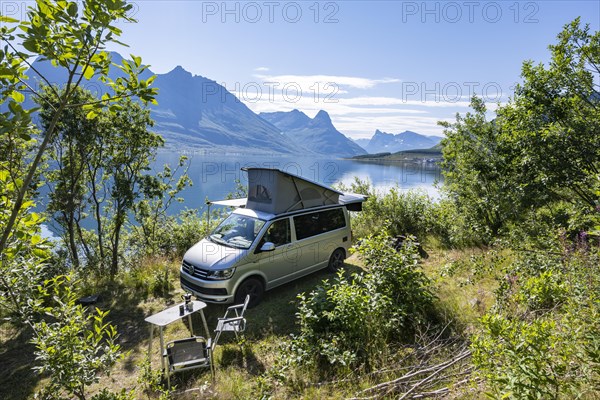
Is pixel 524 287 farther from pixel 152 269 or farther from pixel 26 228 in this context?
pixel 152 269

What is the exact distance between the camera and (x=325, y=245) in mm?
9086

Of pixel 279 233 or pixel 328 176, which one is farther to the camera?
pixel 328 176

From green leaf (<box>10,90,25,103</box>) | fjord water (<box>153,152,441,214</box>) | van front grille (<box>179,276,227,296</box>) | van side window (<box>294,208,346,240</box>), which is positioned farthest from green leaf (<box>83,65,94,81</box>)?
van side window (<box>294,208,346,240</box>)

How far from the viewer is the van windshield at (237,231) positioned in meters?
7.55

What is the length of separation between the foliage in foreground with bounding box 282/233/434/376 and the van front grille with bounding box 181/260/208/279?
2.62 m

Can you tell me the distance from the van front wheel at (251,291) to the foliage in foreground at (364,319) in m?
1.90

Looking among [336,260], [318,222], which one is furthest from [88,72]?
[336,260]

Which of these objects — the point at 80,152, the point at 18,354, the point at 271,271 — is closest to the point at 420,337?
the point at 271,271

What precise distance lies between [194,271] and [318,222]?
12.0 feet

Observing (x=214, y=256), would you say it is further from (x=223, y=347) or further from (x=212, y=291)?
(x=223, y=347)

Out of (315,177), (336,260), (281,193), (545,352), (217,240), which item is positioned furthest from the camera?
(315,177)

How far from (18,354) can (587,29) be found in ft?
46.6

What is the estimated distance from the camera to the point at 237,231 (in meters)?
7.90

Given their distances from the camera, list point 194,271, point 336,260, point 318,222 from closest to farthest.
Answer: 1. point 194,271
2. point 318,222
3. point 336,260
